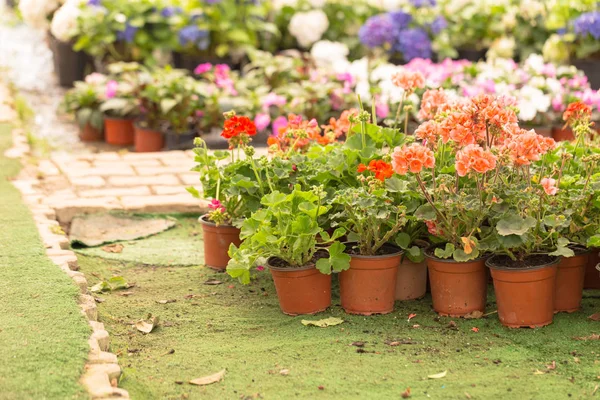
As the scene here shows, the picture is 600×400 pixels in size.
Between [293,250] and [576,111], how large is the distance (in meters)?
1.20

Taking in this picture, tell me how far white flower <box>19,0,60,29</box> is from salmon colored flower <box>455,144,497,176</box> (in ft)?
24.7

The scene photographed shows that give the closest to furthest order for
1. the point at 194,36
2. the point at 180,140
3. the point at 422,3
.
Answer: the point at 180,140 < the point at 194,36 < the point at 422,3

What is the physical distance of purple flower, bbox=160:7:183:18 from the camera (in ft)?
26.5

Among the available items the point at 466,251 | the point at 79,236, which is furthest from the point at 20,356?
the point at 79,236

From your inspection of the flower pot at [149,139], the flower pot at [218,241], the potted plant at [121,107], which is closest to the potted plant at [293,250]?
the flower pot at [218,241]

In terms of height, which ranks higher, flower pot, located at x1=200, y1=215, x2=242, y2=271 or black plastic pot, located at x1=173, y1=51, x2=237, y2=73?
black plastic pot, located at x1=173, y1=51, x2=237, y2=73

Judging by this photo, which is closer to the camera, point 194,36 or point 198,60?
point 194,36

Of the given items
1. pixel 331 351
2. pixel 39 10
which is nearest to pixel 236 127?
pixel 331 351

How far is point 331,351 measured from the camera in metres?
2.92

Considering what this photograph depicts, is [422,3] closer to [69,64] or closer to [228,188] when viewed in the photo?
[69,64]

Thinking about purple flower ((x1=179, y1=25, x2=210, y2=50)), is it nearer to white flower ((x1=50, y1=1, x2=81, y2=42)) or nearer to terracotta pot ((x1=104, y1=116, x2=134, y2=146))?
white flower ((x1=50, y1=1, x2=81, y2=42))

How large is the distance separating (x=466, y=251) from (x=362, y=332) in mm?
433

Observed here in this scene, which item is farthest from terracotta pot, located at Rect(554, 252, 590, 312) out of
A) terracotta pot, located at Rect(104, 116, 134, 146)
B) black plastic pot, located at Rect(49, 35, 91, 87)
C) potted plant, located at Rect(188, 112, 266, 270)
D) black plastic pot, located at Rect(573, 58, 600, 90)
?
black plastic pot, located at Rect(49, 35, 91, 87)

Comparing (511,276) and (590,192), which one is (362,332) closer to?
(511,276)
